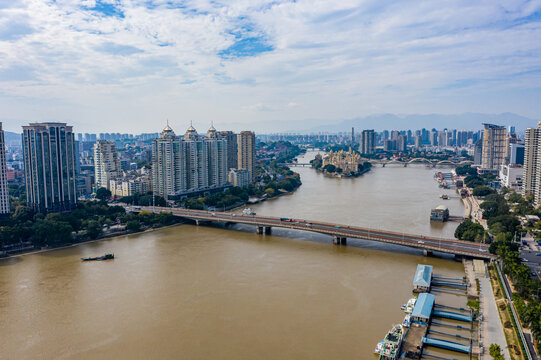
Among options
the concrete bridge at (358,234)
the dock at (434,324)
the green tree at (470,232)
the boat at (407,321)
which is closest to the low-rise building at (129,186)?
the concrete bridge at (358,234)

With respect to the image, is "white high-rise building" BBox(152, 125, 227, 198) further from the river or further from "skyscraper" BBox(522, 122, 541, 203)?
"skyscraper" BBox(522, 122, 541, 203)

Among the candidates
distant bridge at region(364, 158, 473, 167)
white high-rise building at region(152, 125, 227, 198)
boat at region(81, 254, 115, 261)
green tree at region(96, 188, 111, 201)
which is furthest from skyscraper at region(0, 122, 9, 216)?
distant bridge at region(364, 158, 473, 167)

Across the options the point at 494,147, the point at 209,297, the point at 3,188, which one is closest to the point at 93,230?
the point at 3,188

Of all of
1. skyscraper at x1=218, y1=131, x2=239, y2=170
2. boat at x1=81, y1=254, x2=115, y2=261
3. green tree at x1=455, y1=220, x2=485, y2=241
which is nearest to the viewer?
boat at x1=81, y1=254, x2=115, y2=261

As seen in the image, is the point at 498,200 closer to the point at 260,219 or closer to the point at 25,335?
the point at 260,219

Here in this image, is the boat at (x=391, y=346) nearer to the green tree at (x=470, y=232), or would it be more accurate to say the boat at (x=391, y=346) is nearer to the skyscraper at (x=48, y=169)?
the green tree at (x=470, y=232)

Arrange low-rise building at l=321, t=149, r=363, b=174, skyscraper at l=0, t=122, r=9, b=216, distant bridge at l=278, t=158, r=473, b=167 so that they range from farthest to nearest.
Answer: distant bridge at l=278, t=158, r=473, b=167 → low-rise building at l=321, t=149, r=363, b=174 → skyscraper at l=0, t=122, r=9, b=216

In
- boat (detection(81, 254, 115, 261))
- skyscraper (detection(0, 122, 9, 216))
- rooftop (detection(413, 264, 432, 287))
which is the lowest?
boat (detection(81, 254, 115, 261))
